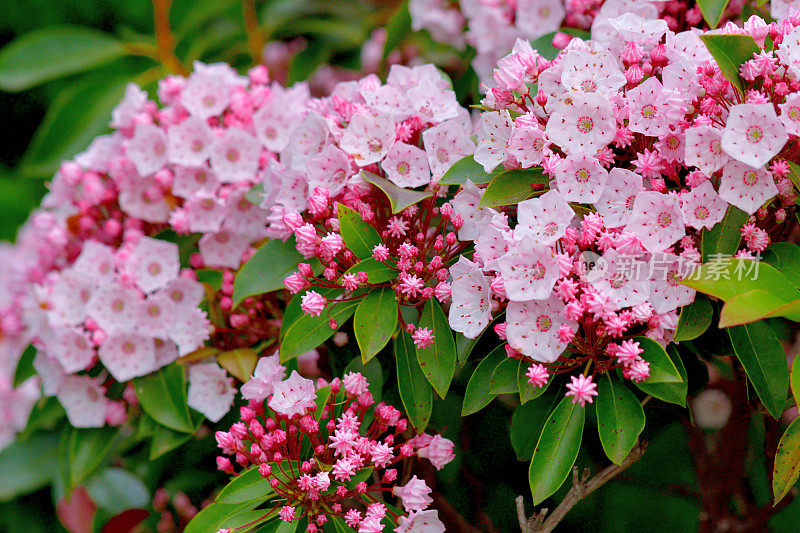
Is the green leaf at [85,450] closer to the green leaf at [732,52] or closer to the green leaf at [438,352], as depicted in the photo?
the green leaf at [438,352]

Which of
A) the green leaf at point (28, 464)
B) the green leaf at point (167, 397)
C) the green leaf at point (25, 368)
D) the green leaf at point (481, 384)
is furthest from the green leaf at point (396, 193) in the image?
the green leaf at point (28, 464)

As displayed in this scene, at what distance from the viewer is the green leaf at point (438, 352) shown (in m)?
1.10

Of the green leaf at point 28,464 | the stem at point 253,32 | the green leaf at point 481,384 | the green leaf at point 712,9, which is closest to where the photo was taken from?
the green leaf at point 481,384

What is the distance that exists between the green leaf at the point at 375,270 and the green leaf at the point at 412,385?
110 mm

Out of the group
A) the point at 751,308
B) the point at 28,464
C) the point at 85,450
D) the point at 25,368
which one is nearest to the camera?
the point at 751,308

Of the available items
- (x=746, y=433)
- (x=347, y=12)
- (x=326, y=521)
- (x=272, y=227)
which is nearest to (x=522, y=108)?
(x=272, y=227)

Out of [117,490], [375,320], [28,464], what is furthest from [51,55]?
[375,320]

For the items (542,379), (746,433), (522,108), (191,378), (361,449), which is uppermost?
(522,108)

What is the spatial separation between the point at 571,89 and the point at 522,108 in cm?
10

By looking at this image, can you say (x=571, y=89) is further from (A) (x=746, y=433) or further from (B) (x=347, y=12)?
(B) (x=347, y=12)

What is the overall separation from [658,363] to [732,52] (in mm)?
435

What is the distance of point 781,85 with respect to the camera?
989mm

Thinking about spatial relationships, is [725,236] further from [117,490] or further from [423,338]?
[117,490]

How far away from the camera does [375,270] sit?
1141 millimetres
